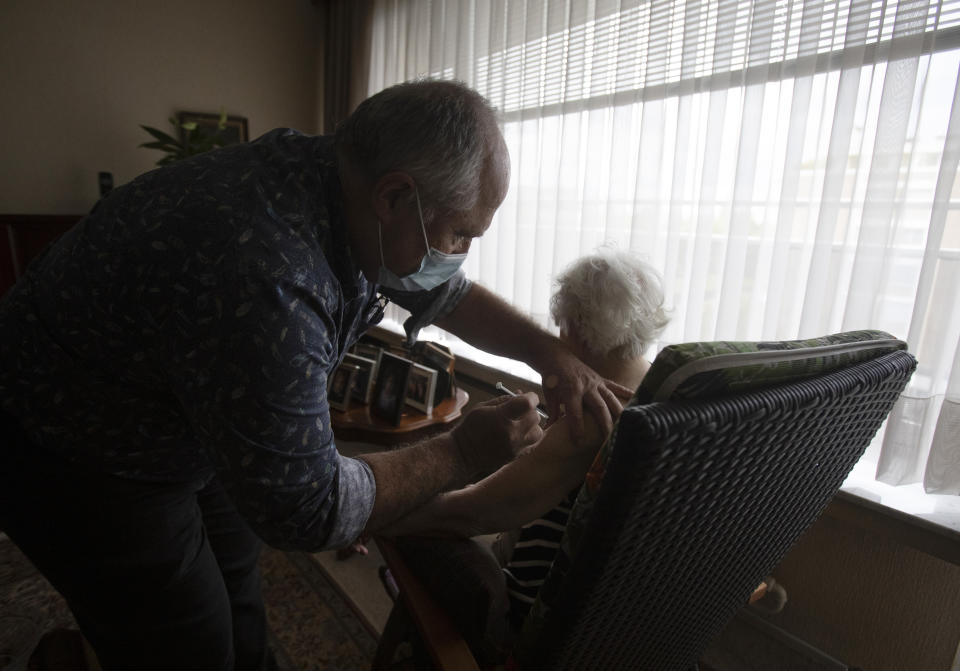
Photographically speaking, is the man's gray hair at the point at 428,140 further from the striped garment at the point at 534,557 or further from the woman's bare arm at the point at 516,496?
the striped garment at the point at 534,557

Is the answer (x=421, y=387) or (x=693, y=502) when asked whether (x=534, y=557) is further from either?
(x=421, y=387)

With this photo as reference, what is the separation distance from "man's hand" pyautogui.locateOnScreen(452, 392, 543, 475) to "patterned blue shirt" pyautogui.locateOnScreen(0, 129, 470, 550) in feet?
0.57

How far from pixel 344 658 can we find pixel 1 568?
4.38 ft

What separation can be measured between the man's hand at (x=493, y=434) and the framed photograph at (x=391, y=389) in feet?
3.18

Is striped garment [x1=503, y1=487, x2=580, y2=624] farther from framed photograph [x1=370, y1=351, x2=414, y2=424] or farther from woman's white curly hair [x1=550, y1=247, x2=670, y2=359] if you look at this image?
framed photograph [x1=370, y1=351, x2=414, y2=424]

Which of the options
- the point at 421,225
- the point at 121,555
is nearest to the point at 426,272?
the point at 421,225

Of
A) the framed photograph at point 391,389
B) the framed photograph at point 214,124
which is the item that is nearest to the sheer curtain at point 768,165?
the framed photograph at point 391,389

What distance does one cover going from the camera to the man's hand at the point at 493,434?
0.91 meters

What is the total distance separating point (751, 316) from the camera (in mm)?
1581

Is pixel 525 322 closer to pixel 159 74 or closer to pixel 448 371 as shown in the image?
pixel 448 371

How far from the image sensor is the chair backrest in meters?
0.52

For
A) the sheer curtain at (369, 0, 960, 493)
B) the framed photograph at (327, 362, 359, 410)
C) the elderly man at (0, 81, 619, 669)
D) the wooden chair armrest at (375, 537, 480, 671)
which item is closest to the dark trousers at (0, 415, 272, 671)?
the elderly man at (0, 81, 619, 669)

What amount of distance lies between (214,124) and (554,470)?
334 centimetres

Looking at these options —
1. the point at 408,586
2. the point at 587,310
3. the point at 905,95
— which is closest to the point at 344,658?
the point at 408,586
